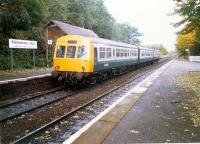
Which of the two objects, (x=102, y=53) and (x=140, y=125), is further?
(x=102, y=53)

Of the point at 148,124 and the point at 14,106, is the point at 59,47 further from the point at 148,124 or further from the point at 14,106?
the point at 148,124

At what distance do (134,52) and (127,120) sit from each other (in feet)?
79.9

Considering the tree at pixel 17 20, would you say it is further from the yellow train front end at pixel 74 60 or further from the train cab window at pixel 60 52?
the yellow train front end at pixel 74 60

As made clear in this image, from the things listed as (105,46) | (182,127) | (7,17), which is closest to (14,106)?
(182,127)

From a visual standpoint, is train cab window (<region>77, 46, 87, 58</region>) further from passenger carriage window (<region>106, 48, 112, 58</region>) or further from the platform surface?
the platform surface

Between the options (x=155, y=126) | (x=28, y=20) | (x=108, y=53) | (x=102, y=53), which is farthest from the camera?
(x=28, y=20)

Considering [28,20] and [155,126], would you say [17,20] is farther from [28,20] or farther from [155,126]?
[155,126]

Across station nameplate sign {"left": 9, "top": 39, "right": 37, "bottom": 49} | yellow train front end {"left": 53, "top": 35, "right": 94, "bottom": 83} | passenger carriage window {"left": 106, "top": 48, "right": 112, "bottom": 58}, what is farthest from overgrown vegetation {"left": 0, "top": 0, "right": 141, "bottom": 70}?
yellow train front end {"left": 53, "top": 35, "right": 94, "bottom": 83}

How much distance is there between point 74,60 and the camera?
61.5ft

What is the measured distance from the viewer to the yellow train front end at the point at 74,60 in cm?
1850

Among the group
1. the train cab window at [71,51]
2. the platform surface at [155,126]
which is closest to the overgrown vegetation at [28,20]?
the train cab window at [71,51]

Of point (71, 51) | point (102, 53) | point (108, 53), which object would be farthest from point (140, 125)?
point (108, 53)

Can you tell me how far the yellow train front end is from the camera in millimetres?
18500

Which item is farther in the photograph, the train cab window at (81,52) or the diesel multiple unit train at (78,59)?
the train cab window at (81,52)
